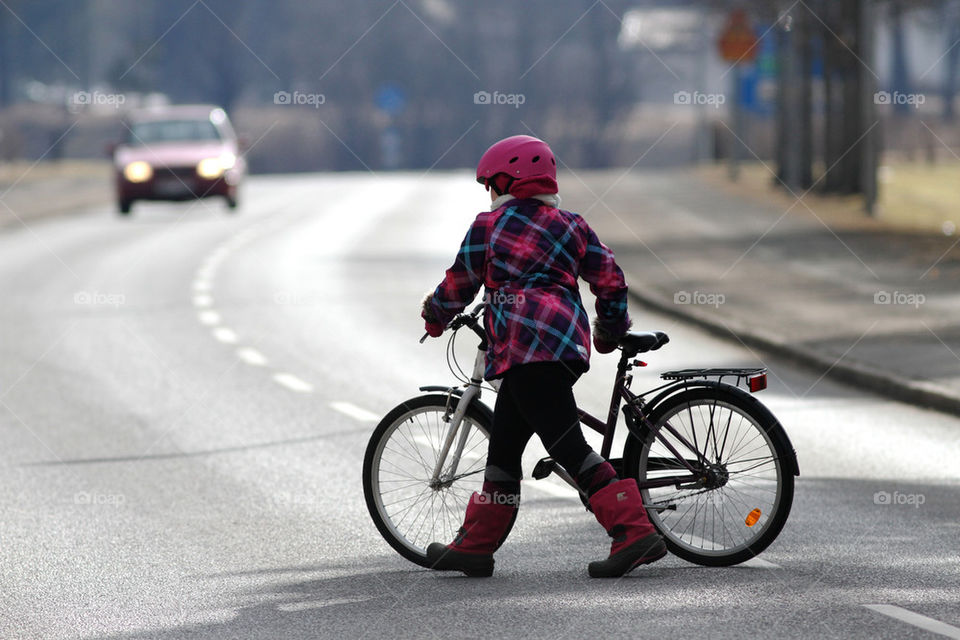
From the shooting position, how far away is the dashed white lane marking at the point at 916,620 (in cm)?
557

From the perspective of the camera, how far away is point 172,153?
3275 cm

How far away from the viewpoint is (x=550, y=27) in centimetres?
10275

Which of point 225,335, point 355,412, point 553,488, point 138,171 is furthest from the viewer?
point 138,171

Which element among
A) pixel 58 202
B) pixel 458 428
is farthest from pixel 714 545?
pixel 58 202

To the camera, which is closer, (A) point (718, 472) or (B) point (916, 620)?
(B) point (916, 620)

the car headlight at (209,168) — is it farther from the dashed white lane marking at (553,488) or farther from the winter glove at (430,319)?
the winter glove at (430,319)

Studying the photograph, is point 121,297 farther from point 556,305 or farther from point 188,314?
point 556,305

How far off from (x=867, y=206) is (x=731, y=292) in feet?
37.3

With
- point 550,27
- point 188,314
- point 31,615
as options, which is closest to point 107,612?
point 31,615

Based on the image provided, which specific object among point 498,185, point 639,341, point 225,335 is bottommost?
point 225,335

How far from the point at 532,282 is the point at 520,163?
1.43ft

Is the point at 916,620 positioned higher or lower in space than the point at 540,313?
lower

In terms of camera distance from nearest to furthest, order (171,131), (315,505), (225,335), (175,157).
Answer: (315,505) < (225,335) < (175,157) < (171,131)

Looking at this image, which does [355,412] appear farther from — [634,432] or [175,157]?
A: [175,157]
